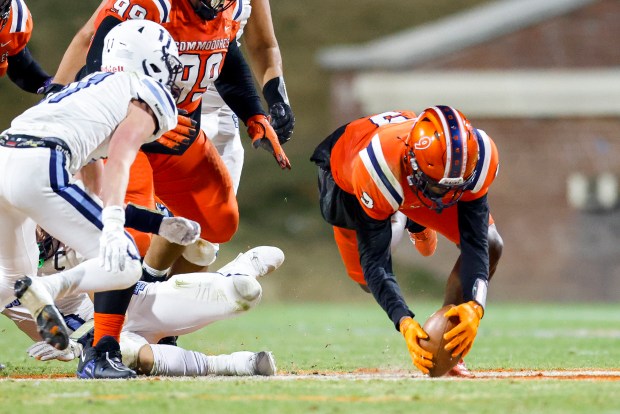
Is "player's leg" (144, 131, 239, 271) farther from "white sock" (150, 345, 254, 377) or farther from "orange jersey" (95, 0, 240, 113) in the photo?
"white sock" (150, 345, 254, 377)

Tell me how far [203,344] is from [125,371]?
97.8 inches

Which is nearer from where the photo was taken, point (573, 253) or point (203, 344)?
point (203, 344)

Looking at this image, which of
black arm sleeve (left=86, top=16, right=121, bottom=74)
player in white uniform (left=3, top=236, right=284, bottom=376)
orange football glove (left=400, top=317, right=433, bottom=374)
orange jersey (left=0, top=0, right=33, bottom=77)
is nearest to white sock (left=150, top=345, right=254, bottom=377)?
player in white uniform (left=3, top=236, right=284, bottom=376)

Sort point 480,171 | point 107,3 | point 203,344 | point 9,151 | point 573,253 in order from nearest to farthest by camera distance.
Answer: point 9,151 → point 480,171 → point 107,3 → point 203,344 → point 573,253

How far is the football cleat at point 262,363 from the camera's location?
445 centimetres

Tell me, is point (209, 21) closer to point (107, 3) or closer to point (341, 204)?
point (107, 3)

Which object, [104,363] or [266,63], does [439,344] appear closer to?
[104,363]

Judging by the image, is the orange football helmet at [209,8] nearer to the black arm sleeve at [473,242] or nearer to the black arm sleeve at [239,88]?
the black arm sleeve at [239,88]

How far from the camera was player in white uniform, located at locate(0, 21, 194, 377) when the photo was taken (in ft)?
12.8

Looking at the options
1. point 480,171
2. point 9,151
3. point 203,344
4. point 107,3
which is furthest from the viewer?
point 203,344

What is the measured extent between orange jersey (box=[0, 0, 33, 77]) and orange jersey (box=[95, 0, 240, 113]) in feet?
4.27

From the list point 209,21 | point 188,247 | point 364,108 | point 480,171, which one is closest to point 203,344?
point 188,247

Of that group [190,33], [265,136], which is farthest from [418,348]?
[190,33]

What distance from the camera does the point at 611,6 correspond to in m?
16.1
